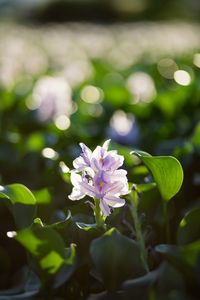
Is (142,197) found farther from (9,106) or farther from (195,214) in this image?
(9,106)

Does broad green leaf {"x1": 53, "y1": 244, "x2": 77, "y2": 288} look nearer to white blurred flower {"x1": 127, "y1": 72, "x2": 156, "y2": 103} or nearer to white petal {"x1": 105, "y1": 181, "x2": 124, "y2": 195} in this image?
white petal {"x1": 105, "y1": 181, "x2": 124, "y2": 195}

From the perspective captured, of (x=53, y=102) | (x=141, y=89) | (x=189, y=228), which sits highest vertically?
(x=141, y=89)

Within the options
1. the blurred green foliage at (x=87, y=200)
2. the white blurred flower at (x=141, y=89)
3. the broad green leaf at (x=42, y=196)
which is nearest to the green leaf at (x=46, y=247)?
the blurred green foliage at (x=87, y=200)

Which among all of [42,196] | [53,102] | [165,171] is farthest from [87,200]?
[53,102]

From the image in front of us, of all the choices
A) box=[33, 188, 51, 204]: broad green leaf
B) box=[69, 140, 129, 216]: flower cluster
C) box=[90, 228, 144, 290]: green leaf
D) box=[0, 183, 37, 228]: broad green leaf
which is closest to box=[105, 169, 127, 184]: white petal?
box=[69, 140, 129, 216]: flower cluster

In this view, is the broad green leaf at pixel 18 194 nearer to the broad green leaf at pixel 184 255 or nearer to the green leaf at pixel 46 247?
the green leaf at pixel 46 247

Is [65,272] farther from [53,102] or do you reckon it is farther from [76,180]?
[53,102]

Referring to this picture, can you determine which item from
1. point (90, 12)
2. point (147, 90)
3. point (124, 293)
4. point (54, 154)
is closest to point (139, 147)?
point (54, 154)
